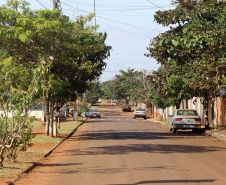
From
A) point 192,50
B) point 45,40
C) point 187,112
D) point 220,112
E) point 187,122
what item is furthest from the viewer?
point 220,112

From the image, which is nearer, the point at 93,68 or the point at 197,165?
the point at 197,165

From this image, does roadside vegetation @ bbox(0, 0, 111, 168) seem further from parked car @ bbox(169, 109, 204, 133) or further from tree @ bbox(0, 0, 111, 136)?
parked car @ bbox(169, 109, 204, 133)

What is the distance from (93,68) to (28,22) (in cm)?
573

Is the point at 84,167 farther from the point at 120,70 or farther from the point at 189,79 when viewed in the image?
the point at 120,70

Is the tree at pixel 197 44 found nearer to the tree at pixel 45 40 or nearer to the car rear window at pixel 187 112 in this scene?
the car rear window at pixel 187 112

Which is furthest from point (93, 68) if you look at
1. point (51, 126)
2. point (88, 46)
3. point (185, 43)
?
point (185, 43)

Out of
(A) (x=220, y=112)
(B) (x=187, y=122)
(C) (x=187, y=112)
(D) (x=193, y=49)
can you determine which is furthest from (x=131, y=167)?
(A) (x=220, y=112)

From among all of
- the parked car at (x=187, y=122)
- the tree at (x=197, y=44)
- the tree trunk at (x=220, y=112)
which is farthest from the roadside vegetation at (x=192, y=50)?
the tree trunk at (x=220, y=112)

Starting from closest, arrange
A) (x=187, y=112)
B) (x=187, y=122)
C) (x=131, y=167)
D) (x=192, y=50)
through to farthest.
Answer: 1. (x=131, y=167)
2. (x=192, y=50)
3. (x=187, y=122)
4. (x=187, y=112)

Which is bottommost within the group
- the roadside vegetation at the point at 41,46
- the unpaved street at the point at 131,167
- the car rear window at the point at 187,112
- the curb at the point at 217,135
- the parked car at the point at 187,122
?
the unpaved street at the point at 131,167

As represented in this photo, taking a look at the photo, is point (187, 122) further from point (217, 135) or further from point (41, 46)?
point (41, 46)

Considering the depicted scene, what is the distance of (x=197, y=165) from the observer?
11.9 metres

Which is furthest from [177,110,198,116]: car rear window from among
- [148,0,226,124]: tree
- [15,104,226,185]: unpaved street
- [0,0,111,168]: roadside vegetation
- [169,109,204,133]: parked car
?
[15,104,226,185]: unpaved street

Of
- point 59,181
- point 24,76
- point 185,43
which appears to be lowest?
point 59,181
